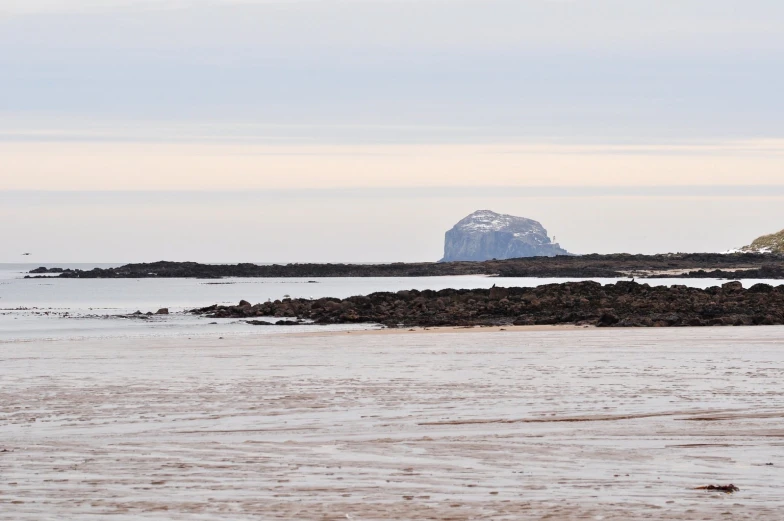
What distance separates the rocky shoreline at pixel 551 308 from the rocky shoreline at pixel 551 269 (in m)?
47.5

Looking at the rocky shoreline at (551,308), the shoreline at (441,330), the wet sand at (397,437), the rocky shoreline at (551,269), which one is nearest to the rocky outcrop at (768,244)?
the rocky shoreline at (551,269)

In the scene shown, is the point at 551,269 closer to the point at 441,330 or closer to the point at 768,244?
the point at 768,244

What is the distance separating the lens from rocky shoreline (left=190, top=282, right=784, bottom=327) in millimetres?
32850

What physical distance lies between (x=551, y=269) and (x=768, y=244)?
1150 inches

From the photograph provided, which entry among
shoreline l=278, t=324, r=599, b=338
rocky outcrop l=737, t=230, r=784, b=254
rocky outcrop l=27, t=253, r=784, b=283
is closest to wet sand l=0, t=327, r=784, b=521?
shoreline l=278, t=324, r=599, b=338

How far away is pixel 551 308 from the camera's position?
37.2 meters

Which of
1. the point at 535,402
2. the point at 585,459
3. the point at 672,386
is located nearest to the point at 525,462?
the point at 585,459

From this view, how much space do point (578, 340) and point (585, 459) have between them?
1695 cm

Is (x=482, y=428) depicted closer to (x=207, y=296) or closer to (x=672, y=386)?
(x=672, y=386)

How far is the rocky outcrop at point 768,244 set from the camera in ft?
383

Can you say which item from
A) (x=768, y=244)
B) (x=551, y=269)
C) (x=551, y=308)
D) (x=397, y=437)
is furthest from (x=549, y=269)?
(x=397, y=437)

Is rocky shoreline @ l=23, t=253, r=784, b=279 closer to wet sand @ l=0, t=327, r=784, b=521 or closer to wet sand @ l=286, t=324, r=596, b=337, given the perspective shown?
wet sand @ l=286, t=324, r=596, b=337

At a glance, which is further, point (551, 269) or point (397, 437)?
point (551, 269)

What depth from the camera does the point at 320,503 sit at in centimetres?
836
